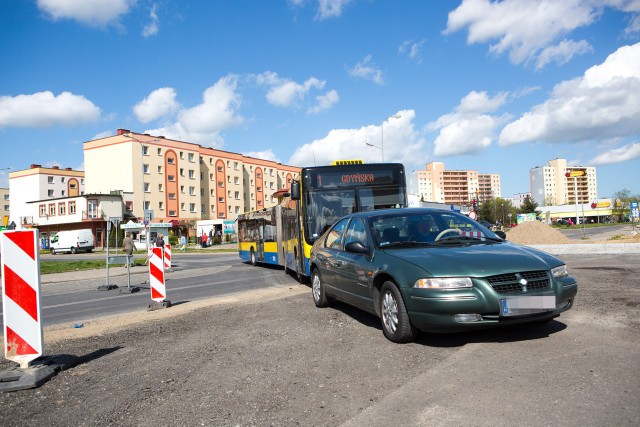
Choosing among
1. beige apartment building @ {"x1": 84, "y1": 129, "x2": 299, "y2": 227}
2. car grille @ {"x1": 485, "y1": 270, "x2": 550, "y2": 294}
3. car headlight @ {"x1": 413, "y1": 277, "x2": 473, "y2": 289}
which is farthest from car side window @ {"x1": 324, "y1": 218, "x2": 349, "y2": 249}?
beige apartment building @ {"x1": 84, "y1": 129, "x2": 299, "y2": 227}

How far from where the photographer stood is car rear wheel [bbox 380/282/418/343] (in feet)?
17.2

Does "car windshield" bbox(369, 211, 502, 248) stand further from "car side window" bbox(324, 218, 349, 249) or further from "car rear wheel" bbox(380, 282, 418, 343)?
"car side window" bbox(324, 218, 349, 249)

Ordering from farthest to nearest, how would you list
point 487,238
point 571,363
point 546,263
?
point 487,238, point 546,263, point 571,363

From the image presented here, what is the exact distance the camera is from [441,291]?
4871mm

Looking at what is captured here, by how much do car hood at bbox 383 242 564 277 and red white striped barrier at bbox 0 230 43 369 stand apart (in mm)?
3935

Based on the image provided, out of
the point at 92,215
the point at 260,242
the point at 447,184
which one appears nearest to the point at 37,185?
the point at 92,215

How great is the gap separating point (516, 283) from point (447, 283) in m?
0.69

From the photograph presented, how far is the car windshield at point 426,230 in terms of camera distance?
6.09 meters

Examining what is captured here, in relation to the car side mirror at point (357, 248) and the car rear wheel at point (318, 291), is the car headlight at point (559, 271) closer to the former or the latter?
the car side mirror at point (357, 248)

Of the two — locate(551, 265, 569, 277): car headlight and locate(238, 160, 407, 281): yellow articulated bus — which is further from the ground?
locate(238, 160, 407, 281): yellow articulated bus

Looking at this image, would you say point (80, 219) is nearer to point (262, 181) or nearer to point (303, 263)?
point (262, 181)

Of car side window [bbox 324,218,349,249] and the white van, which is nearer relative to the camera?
car side window [bbox 324,218,349,249]

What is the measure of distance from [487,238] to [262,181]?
9178cm

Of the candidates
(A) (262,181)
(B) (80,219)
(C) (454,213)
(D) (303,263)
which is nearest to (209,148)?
(A) (262,181)
